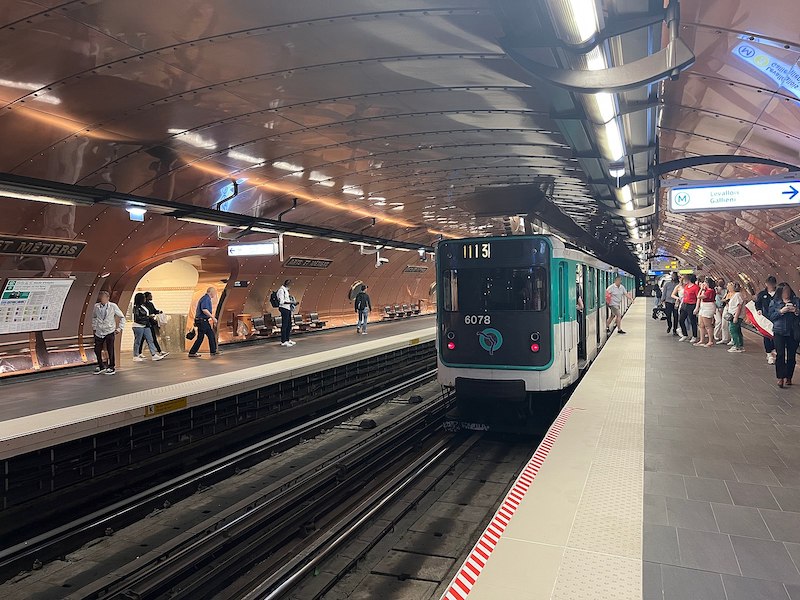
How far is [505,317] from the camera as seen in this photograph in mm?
7605

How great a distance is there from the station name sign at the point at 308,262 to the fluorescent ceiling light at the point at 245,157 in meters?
6.62

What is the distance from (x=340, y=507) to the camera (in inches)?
256

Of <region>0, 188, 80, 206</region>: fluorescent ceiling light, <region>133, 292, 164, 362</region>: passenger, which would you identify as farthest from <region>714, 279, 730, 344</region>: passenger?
<region>0, 188, 80, 206</region>: fluorescent ceiling light

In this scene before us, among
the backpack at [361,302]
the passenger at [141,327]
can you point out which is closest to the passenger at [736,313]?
the backpack at [361,302]

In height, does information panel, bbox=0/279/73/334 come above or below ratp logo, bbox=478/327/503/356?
above

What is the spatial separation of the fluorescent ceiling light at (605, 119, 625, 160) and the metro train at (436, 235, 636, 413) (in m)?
1.50

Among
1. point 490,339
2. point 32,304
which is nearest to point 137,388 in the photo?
point 32,304

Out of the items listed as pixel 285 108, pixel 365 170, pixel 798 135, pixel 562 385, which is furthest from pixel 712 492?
pixel 365 170

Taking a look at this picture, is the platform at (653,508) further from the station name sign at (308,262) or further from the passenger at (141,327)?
the station name sign at (308,262)

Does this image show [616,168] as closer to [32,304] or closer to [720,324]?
[720,324]

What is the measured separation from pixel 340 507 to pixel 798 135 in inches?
264

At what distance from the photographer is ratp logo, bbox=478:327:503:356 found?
25.0 feet

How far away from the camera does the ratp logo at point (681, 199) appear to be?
7890 mm

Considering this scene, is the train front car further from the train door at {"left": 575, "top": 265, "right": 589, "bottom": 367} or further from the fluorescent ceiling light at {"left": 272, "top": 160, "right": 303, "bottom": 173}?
the fluorescent ceiling light at {"left": 272, "top": 160, "right": 303, "bottom": 173}
